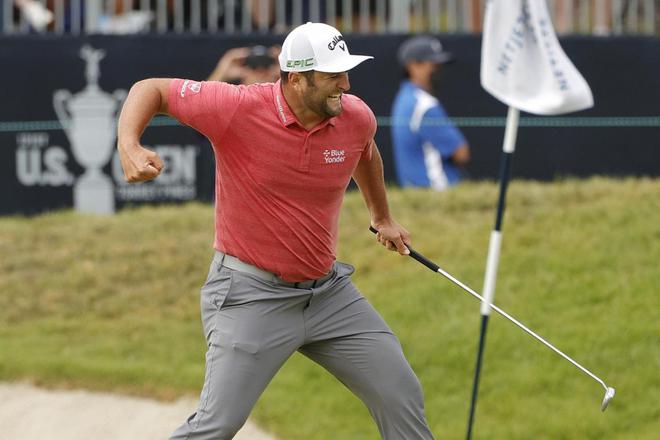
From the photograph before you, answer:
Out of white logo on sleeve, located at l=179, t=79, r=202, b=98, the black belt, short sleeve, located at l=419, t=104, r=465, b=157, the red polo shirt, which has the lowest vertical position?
short sleeve, located at l=419, t=104, r=465, b=157

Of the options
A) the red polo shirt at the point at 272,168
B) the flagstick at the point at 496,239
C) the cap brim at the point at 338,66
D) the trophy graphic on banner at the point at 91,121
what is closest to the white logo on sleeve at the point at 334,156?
the red polo shirt at the point at 272,168

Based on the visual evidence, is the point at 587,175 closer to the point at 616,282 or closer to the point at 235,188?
the point at 616,282

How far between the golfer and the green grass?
278 centimetres

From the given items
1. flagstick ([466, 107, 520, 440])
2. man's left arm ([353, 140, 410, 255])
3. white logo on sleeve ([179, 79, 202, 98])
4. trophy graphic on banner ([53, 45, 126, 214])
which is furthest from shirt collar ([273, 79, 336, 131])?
trophy graphic on banner ([53, 45, 126, 214])

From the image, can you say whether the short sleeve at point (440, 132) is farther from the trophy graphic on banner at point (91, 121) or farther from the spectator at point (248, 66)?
the trophy graphic on banner at point (91, 121)

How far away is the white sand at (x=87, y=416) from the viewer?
9367 millimetres

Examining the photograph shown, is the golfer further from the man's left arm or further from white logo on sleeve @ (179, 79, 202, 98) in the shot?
the man's left arm

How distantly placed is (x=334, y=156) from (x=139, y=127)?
0.89m

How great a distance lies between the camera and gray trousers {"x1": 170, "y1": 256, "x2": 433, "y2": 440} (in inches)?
248

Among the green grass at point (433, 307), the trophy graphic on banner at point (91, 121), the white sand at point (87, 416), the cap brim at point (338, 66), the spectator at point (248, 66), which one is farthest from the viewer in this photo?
the trophy graphic on banner at point (91, 121)

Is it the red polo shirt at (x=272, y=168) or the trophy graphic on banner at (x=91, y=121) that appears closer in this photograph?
the red polo shirt at (x=272, y=168)

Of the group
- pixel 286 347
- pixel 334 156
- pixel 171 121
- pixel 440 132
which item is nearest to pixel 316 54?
pixel 334 156

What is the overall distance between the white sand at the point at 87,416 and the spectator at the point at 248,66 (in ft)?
10.9

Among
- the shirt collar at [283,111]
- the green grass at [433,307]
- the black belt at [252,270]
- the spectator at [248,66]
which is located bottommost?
the green grass at [433,307]
